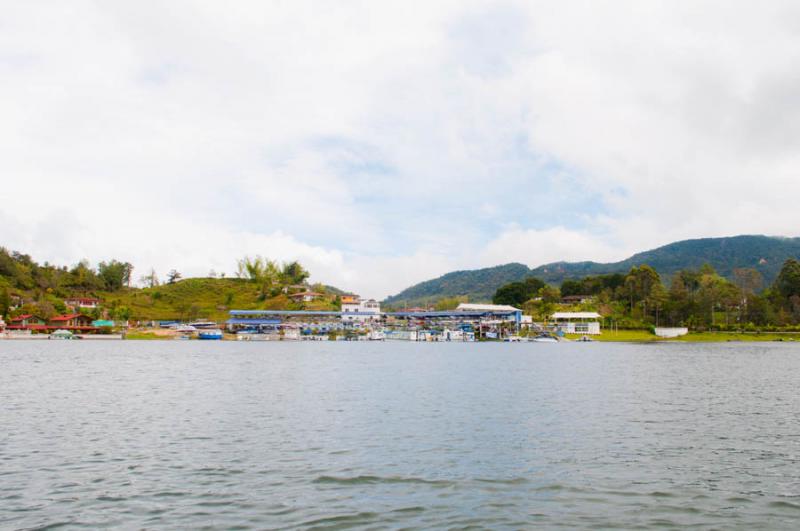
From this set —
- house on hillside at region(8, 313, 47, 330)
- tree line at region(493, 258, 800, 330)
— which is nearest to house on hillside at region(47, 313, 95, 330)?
house on hillside at region(8, 313, 47, 330)

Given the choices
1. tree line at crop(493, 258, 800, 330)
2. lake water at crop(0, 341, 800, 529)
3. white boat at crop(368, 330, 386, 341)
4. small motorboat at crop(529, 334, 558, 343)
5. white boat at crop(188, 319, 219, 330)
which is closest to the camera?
lake water at crop(0, 341, 800, 529)

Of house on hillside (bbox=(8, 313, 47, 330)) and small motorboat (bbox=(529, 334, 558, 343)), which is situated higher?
house on hillside (bbox=(8, 313, 47, 330))

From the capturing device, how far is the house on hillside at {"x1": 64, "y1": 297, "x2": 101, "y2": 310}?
191800 mm

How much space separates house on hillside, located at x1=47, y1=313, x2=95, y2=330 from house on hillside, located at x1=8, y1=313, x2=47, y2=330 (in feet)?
6.46

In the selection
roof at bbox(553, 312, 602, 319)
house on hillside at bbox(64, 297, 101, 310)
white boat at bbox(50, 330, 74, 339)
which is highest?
house on hillside at bbox(64, 297, 101, 310)

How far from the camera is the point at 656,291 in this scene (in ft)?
546

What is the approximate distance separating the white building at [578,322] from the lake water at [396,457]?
129 metres

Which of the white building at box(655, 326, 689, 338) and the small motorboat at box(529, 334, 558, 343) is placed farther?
the small motorboat at box(529, 334, 558, 343)

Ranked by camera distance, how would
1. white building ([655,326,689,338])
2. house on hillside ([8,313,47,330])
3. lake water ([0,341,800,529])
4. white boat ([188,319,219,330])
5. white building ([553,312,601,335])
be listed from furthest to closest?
white boat ([188,319,219,330]), white building ([553,312,601,335]), house on hillside ([8,313,47,330]), white building ([655,326,689,338]), lake water ([0,341,800,529])

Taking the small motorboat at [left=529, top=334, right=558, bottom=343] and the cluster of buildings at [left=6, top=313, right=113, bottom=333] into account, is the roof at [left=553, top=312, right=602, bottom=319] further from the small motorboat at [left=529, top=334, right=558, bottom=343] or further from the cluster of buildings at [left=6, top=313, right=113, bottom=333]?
the cluster of buildings at [left=6, top=313, right=113, bottom=333]

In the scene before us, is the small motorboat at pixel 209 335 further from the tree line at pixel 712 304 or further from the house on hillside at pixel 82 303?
the tree line at pixel 712 304

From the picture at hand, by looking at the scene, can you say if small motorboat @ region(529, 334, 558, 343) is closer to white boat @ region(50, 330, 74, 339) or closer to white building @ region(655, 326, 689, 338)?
white building @ region(655, 326, 689, 338)

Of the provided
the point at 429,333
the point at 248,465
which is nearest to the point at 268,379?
the point at 248,465

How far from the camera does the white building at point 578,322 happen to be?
169375mm
